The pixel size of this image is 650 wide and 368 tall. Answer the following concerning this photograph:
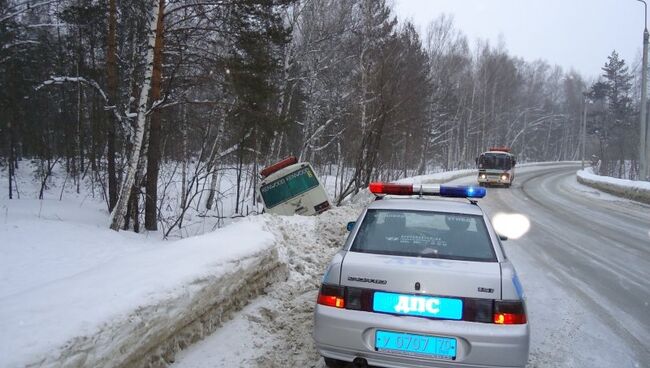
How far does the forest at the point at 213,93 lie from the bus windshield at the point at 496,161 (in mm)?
4530

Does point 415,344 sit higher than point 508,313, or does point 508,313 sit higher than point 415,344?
point 508,313

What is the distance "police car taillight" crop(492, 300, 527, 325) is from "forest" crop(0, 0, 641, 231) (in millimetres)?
9807

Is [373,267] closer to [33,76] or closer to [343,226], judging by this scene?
[343,226]

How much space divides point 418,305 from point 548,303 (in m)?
3.70

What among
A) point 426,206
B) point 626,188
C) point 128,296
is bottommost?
point 128,296

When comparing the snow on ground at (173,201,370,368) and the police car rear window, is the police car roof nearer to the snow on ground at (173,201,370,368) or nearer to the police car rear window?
the police car rear window

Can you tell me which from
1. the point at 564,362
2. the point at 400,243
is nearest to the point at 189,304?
the point at 400,243

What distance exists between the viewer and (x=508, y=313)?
10.5ft

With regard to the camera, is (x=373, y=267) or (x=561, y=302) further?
(x=561, y=302)

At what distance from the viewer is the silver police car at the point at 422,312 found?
313 cm

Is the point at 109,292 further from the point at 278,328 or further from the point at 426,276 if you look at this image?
the point at 426,276

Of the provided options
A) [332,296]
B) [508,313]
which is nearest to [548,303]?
[508,313]

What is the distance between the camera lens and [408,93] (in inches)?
942

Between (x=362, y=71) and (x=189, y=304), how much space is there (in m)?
21.1
